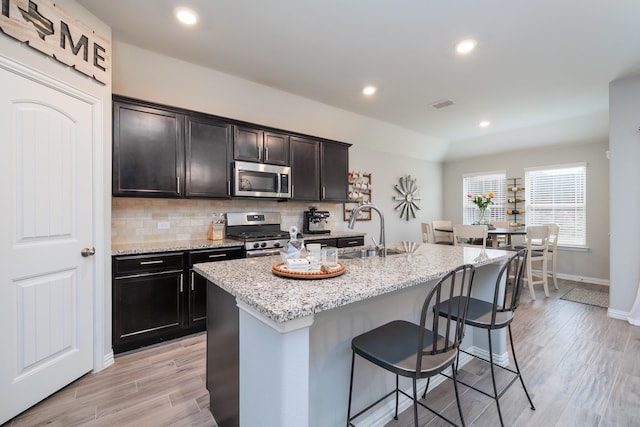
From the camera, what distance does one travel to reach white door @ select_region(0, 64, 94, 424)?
1.74 m

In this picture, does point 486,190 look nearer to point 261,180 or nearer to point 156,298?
point 261,180

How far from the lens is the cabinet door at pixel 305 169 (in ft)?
13.0

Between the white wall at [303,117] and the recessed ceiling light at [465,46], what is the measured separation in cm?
187

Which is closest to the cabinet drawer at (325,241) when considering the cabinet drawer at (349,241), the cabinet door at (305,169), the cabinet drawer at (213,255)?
the cabinet drawer at (349,241)

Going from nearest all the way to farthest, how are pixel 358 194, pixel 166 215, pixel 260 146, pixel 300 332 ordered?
pixel 300 332 → pixel 166 215 → pixel 260 146 → pixel 358 194

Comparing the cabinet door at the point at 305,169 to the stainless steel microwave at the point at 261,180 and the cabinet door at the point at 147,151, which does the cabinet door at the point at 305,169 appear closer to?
the stainless steel microwave at the point at 261,180

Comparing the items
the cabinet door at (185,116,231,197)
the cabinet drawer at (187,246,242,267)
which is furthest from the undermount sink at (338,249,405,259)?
the cabinet door at (185,116,231,197)

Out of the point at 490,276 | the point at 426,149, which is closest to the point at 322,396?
the point at 490,276

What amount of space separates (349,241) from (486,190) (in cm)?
381

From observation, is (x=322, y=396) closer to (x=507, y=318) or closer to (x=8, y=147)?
(x=507, y=318)

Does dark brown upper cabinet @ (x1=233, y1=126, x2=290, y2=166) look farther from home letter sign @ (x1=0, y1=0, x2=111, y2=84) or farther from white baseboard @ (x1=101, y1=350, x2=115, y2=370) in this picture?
A: white baseboard @ (x1=101, y1=350, x2=115, y2=370)

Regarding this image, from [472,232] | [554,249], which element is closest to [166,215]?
[472,232]

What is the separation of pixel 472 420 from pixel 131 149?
11.2ft

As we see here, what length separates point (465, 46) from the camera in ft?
8.55
